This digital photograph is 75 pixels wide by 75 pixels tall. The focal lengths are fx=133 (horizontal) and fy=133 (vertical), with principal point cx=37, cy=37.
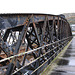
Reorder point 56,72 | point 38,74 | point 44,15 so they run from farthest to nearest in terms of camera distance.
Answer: point 44,15 → point 56,72 → point 38,74

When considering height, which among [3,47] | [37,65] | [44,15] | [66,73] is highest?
[44,15]

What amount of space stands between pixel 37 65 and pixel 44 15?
2.69m

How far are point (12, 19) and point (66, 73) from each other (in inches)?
148

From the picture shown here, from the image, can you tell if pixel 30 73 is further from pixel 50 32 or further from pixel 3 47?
pixel 50 32

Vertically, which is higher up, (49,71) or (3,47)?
(3,47)

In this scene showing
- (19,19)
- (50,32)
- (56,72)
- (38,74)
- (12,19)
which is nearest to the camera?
(12,19)

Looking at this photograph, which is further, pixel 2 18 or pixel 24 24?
pixel 24 24

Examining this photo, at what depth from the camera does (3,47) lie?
4473mm

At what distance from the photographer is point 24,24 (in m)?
5.01

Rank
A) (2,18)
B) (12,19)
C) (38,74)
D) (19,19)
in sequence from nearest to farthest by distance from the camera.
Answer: (2,18) → (12,19) → (19,19) → (38,74)

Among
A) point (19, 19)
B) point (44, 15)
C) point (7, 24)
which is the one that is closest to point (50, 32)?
point (44, 15)

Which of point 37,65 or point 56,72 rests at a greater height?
point 37,65

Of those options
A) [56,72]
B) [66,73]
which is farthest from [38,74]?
[66,73]

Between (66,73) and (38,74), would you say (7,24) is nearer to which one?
(38,74)
